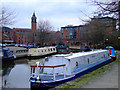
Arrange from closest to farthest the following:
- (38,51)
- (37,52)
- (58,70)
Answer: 1. (58,70)
2. (37,52)
3. (38,51)

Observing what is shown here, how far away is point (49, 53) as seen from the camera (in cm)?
3519

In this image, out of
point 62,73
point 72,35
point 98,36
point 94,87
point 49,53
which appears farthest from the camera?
point 72,35

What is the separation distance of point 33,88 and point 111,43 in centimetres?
4128

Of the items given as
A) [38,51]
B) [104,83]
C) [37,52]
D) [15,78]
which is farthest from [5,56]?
[104,83]

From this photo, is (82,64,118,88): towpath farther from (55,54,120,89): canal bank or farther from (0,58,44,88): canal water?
(0,58,44,88): canal water

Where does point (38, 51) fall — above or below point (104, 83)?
above

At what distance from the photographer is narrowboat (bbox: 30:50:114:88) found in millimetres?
9538

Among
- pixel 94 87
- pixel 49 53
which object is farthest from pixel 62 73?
pixel 49 53

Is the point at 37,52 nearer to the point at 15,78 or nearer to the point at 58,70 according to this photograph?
the point at 15,78

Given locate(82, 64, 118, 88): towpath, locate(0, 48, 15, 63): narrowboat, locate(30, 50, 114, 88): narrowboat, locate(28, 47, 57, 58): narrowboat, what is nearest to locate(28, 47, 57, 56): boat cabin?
locate(28, 47, 57, 58): narrowboat

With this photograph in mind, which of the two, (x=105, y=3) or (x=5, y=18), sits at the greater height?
(x=105, y=3)

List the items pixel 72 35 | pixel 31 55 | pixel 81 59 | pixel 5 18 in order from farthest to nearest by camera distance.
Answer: pixel 72 35 < pixel 31 55 < pixel 5 18 < pixel 81 59

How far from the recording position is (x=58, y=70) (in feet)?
37.2

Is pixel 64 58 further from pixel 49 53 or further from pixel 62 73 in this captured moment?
pixel 49 53
